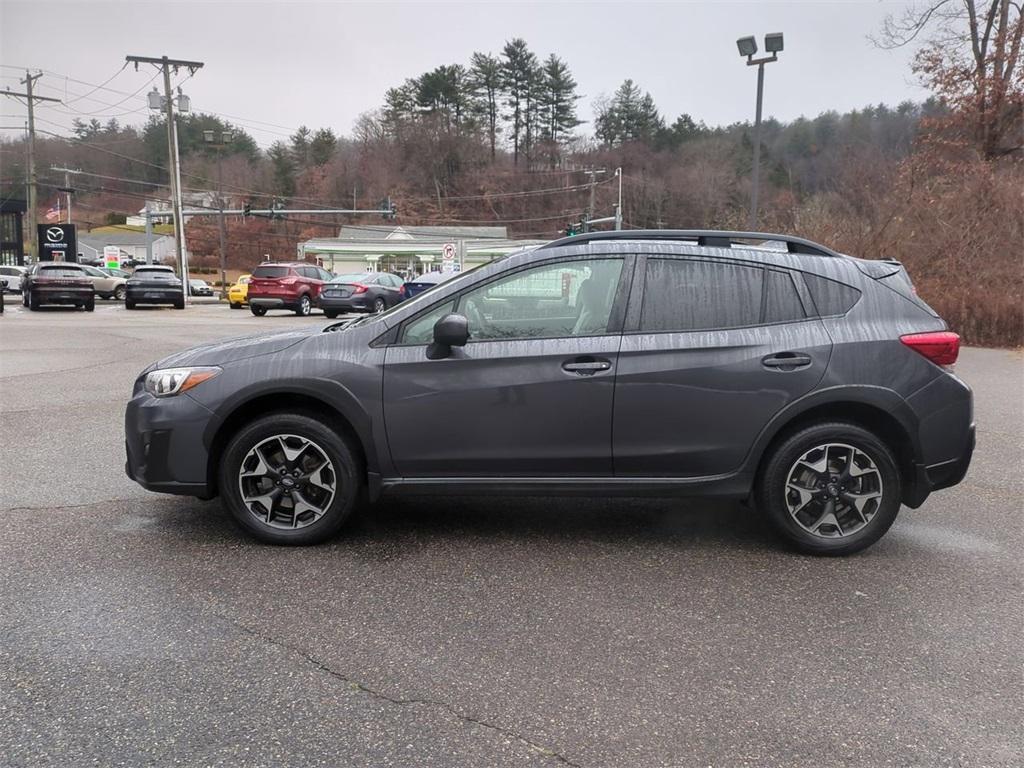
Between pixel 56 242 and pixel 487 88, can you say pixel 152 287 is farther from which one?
pixel 487 88

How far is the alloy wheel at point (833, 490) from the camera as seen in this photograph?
4.28 m

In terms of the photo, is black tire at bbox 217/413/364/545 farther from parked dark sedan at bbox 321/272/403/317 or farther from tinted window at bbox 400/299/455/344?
parked dark sedan at bbox 321/272/403/317

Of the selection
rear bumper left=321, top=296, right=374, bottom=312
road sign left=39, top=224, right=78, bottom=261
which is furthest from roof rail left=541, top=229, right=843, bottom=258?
road sign left=39, top=224, right=78, bottom=261

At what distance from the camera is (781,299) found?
4.38m

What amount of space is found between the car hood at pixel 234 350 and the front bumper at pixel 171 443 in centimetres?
22

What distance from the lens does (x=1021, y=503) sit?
18.4 ft

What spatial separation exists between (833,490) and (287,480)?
9.76 ft

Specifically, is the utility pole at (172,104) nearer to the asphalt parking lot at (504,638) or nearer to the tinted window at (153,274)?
the tinted window at (153,274)

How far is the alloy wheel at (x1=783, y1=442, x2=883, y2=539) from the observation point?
428 cm

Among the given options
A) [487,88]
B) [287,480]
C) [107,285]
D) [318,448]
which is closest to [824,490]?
[318,448]

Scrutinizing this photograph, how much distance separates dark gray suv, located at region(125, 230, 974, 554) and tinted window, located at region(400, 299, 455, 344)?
0.01m

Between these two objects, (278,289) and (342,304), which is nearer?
(342,304)

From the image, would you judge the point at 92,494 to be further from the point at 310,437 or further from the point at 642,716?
the point at 642,716

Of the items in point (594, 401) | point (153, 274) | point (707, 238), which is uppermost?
point (153, 274)
